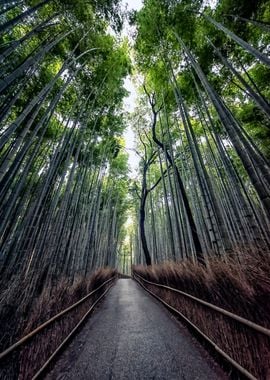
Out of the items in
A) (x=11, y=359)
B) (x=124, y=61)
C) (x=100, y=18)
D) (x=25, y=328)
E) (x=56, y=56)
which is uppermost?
(x=124, y=61)

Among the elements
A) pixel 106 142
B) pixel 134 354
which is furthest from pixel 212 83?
pixel 134 354

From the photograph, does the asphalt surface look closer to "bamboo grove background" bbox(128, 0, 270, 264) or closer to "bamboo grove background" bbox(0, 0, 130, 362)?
"bamboo grove background" bbox(0, 0, 130, 362)

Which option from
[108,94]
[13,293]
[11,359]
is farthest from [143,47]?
[11,359]

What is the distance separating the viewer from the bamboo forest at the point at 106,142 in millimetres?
1530

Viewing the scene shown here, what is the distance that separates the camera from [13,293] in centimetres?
158

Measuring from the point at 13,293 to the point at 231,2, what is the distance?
6.47 metres

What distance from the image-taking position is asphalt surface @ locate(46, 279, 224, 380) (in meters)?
1.62

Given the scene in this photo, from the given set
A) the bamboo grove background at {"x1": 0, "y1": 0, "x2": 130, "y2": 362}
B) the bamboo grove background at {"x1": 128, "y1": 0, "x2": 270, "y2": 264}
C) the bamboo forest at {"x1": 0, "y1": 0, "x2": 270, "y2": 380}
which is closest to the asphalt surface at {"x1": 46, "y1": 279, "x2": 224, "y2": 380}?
the bamboo forest at {"x1": 0, "y1": 0, "x2": 270, "y2": 380}

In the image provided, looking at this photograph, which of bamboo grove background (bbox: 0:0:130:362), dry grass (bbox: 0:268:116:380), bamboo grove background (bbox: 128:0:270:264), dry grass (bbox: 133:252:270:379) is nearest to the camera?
dry grass (bbox: 133:252:270:379)

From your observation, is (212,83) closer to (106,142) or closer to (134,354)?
(106,142)

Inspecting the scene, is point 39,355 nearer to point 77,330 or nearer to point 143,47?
point 77,330

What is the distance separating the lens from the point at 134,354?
200 cm

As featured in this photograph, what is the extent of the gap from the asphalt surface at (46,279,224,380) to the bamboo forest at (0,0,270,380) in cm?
10

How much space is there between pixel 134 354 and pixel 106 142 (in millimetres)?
6617
